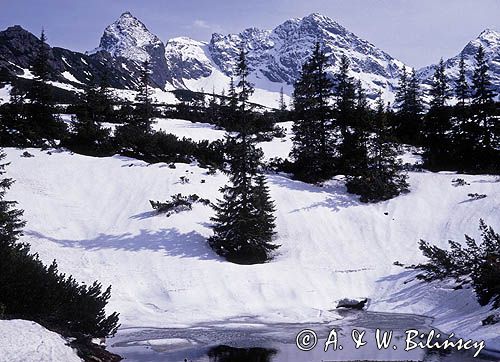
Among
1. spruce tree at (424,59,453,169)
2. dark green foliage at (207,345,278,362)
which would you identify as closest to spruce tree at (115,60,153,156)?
spruce tree at (424,59,453,169)

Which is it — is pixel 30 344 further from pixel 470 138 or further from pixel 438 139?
pixel 438 139

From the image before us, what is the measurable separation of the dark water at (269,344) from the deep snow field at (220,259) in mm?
1096

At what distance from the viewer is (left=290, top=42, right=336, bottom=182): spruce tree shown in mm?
30203

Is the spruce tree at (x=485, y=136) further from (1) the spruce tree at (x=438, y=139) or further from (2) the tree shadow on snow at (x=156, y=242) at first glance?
(2) the tree shadow on snow at (x=156, y=242)

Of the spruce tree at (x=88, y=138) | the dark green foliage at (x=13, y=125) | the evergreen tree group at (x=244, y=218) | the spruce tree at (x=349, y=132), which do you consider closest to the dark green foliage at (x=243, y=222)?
the evergreen tree group at (x=244, y=218)

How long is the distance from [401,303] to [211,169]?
601 inches

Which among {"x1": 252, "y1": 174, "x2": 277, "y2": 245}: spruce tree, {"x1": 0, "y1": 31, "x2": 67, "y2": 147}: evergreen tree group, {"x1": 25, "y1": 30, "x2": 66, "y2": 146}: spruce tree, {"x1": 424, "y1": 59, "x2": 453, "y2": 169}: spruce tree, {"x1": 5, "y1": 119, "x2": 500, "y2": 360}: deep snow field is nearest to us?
{"x1": 5, "y1": 119, "x2": 500, "y2": 360}: deep snow field

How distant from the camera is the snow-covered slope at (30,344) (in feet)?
25.6

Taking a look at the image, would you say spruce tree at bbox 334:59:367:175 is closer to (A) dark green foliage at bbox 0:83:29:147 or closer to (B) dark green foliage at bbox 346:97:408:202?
(B) dark green foliage at bbox 346:97:408:202

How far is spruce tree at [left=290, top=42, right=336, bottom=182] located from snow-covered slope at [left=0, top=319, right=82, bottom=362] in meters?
22.8

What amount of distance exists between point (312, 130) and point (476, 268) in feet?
54.5

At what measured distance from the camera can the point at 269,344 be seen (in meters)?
12.0

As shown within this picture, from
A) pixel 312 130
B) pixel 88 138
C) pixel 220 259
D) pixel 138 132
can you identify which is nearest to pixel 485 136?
pixel 312 130

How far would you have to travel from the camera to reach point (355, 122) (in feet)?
107
